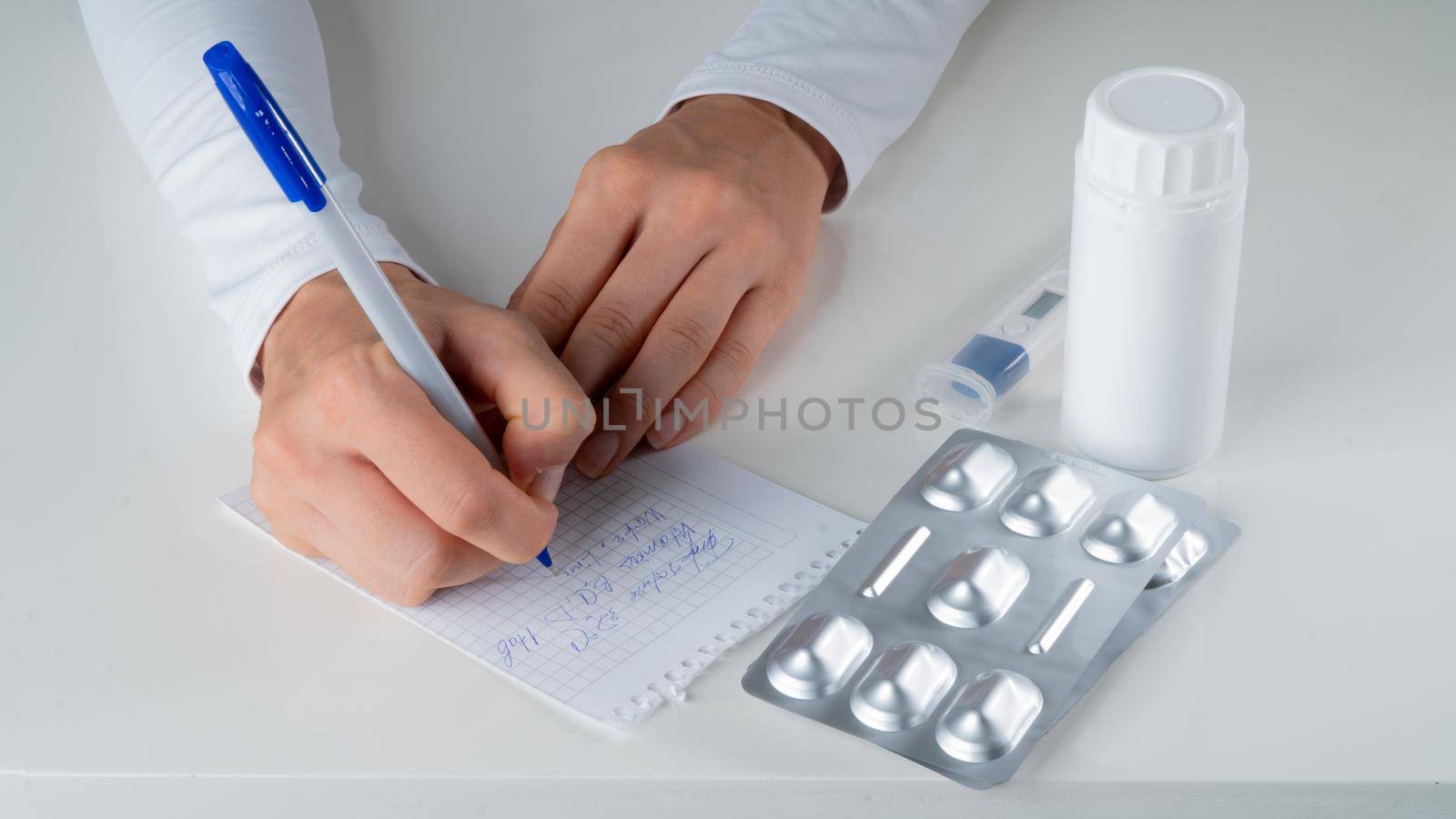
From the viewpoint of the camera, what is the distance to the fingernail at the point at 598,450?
626 mm

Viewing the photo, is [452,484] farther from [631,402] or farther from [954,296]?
[954,296]

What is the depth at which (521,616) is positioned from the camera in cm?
57

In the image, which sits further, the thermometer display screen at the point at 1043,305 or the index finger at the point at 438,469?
the thermometer display screen at the point at 1043,305

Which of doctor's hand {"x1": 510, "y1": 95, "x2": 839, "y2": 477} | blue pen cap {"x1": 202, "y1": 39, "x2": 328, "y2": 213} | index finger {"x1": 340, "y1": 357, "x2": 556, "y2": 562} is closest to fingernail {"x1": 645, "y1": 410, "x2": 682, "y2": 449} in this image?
doctor's hand {"x1": 510, "y1": 95, "x2": 839, "y2": 477}

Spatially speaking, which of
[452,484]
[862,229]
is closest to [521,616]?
[452,484]

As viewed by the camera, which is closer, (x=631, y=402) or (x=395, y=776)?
(x=395, y=776)

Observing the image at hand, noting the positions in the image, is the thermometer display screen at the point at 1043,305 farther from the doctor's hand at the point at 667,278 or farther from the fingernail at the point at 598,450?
the fingernail at the point at 598,450

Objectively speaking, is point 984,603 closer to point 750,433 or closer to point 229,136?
point 750,433

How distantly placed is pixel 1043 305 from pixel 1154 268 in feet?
0.51

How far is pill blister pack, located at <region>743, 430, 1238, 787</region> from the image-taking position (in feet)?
1.61

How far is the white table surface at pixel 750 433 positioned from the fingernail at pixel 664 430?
23mm

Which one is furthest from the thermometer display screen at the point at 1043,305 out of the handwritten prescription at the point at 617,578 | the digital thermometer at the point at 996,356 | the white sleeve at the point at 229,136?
the white sleeve at the point at 229,136

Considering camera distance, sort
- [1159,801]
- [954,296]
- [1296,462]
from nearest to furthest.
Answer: [1159,801]
[1296,462]
[954,296]

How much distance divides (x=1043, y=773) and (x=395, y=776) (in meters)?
0.24
